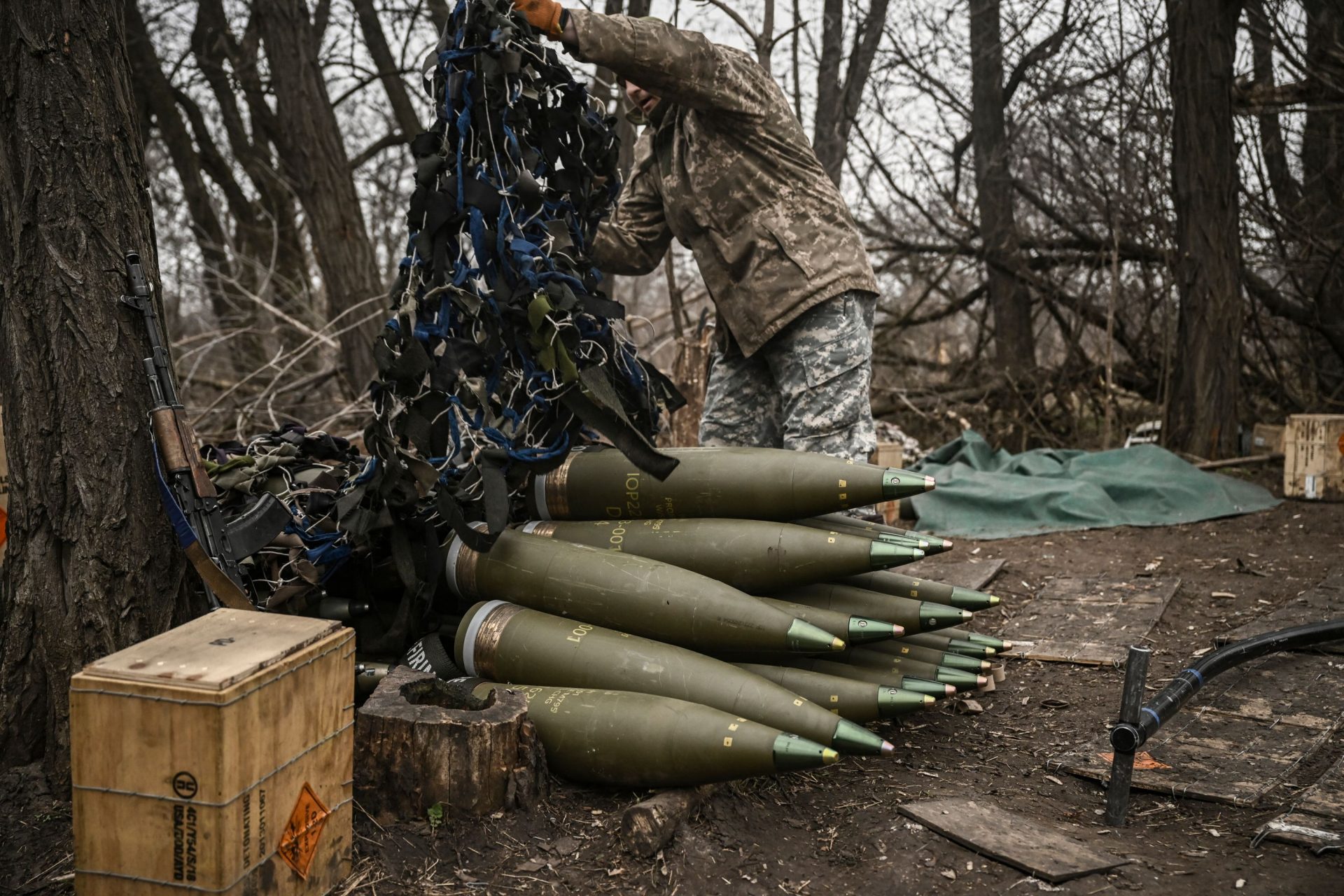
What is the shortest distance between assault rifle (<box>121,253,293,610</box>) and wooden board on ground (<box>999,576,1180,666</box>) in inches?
116

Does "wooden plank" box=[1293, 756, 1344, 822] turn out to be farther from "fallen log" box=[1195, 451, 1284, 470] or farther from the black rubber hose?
"fallen log" box=[1195, 451, 1284, 470]

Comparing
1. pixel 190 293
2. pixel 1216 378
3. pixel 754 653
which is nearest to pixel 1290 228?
pixel 1216 378

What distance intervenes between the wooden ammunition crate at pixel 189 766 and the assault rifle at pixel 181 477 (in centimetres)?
68

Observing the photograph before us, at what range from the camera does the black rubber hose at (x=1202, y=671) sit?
2602 mm

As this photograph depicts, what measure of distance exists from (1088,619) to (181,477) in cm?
367

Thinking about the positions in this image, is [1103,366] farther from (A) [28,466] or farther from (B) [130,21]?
(B) [130,21]

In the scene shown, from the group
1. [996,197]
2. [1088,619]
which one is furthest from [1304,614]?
[996,197]

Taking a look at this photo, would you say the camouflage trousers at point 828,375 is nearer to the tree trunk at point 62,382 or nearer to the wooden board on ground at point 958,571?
the wooden board on ground at point 958,571

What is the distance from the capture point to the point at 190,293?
1195 centimetres

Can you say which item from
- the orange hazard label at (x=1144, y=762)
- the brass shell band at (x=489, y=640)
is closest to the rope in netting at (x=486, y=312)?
the brass shell band at (x=489, y=640)

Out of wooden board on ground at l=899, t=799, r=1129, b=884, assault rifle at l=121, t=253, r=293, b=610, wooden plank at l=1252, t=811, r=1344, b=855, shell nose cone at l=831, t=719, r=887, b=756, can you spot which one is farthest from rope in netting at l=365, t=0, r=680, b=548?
wooden plank at l=1252, t=811, r=1344, b=855

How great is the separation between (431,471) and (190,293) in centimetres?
1021

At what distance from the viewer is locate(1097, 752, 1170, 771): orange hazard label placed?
2939mm

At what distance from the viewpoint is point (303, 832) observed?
2.17 metres
